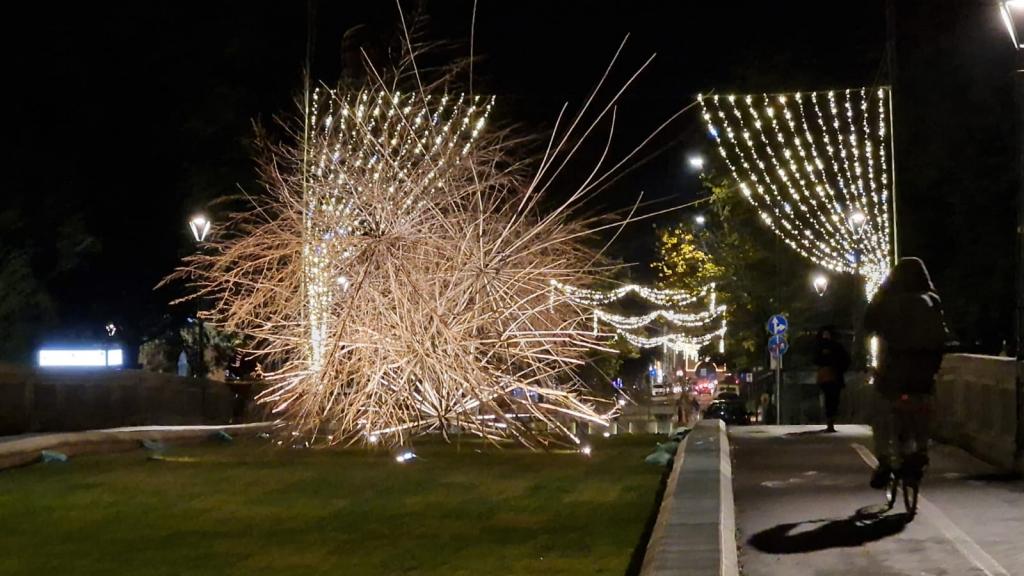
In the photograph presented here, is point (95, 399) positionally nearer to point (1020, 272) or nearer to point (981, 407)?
point (981, 407)

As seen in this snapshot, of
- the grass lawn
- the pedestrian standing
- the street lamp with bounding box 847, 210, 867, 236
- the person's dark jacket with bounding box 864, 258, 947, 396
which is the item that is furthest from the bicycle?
the street lamp with bounding box 847, 210, 867, 236

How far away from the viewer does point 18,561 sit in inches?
380

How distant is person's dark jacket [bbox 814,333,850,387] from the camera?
2077 cm

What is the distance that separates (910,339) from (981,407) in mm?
5390

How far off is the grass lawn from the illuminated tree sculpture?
806 millimetres

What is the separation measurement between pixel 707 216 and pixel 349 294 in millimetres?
37999

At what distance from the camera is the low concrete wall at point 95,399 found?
2609 centimetres

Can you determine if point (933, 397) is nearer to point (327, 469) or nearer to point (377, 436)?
point (327, 469)

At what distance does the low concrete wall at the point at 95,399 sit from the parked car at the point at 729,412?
1437 centimetres

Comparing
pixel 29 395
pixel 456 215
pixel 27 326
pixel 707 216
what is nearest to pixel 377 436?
pixel 456 215

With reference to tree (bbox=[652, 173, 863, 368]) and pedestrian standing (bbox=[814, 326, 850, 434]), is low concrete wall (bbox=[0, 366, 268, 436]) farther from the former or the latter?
tree (bbox=[652, 173, 863, 368])

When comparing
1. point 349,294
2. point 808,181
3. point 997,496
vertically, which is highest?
point 808,181

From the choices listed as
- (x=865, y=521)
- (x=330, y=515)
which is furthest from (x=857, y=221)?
(x=330, y=515)

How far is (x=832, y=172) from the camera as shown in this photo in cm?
3831
